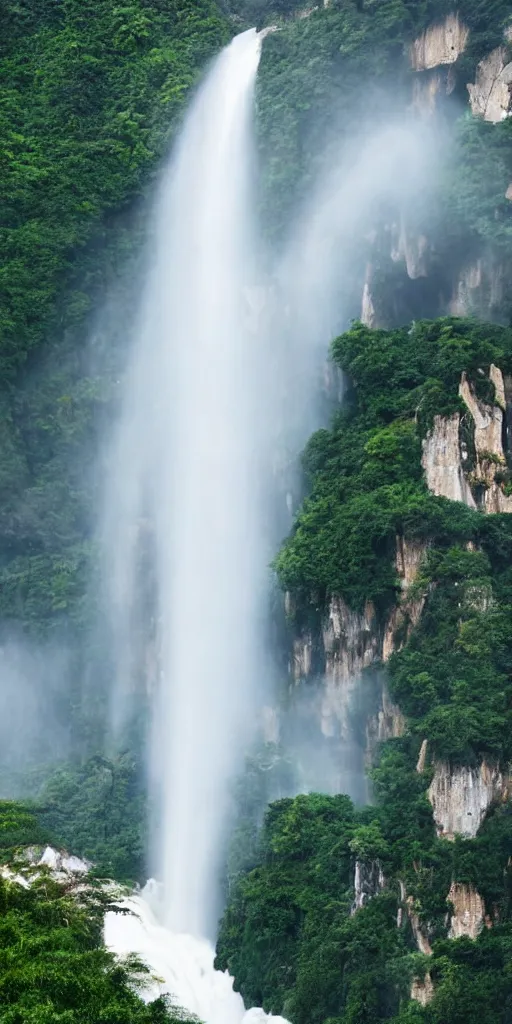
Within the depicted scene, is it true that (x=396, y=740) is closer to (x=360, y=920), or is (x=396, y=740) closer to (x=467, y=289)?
(x=360, y=920)

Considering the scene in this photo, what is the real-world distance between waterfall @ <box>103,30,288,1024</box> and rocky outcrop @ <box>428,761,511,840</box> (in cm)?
634

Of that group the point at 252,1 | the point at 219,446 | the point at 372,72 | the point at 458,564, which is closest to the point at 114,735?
the point at 219,446

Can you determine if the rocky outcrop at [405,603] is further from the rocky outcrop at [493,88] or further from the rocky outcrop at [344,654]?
the rocky outcrop at [493,88]

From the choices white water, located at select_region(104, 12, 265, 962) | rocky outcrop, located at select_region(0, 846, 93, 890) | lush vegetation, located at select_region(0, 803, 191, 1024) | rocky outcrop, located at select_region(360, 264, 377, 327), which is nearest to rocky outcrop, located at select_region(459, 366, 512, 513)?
rocky outcrop, located at select_region(360, 264, 377, 327)

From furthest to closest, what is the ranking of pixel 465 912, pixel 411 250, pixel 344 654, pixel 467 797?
pixel 411 250 → pixel 344 654 → pixel 467 797 → pixel 465 912

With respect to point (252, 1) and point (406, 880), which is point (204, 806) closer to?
point (406, 880)

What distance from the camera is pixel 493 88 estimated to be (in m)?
47.2

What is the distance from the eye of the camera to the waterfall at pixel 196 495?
42.9 m

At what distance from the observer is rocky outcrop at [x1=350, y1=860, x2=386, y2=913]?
35.8 m

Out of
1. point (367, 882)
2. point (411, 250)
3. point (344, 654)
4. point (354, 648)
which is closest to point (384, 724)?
point (354, 648)

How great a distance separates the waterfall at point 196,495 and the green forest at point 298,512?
2.20 feet

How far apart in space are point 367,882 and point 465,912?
2061 millimetres

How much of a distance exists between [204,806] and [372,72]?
19.0 metres

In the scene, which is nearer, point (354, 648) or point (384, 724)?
point (384, 724)
